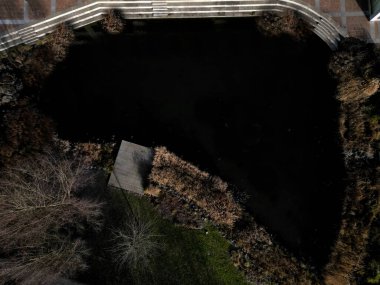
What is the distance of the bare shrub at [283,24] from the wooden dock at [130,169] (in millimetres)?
11935

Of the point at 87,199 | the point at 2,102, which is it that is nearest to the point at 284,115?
the point at 87,199

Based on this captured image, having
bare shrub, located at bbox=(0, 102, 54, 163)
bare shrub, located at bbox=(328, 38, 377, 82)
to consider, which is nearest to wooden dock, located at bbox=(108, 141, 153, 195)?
bare shrub, located at bbox=(0, 102, 54, 163)

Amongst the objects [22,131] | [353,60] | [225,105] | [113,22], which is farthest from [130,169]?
[353,60]

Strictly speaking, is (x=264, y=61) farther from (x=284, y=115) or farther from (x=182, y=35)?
(x=182, y=35)

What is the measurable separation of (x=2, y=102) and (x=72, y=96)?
4.47 meters

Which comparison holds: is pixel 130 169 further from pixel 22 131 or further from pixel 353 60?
pixel 353 60

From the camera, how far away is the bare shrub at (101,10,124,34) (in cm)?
2798

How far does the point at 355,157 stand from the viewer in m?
27.1

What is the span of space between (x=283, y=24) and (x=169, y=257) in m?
17.2

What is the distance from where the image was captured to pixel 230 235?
2673 cm

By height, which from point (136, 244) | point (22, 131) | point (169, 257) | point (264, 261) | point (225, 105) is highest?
point (225, 105)

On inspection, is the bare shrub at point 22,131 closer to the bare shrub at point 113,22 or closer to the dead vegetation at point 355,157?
the bare shrub at point 113,22

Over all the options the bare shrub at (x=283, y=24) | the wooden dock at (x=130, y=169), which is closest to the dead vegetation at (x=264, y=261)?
the wooden dock at (x=130, y=169)

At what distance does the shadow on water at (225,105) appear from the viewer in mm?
27953
